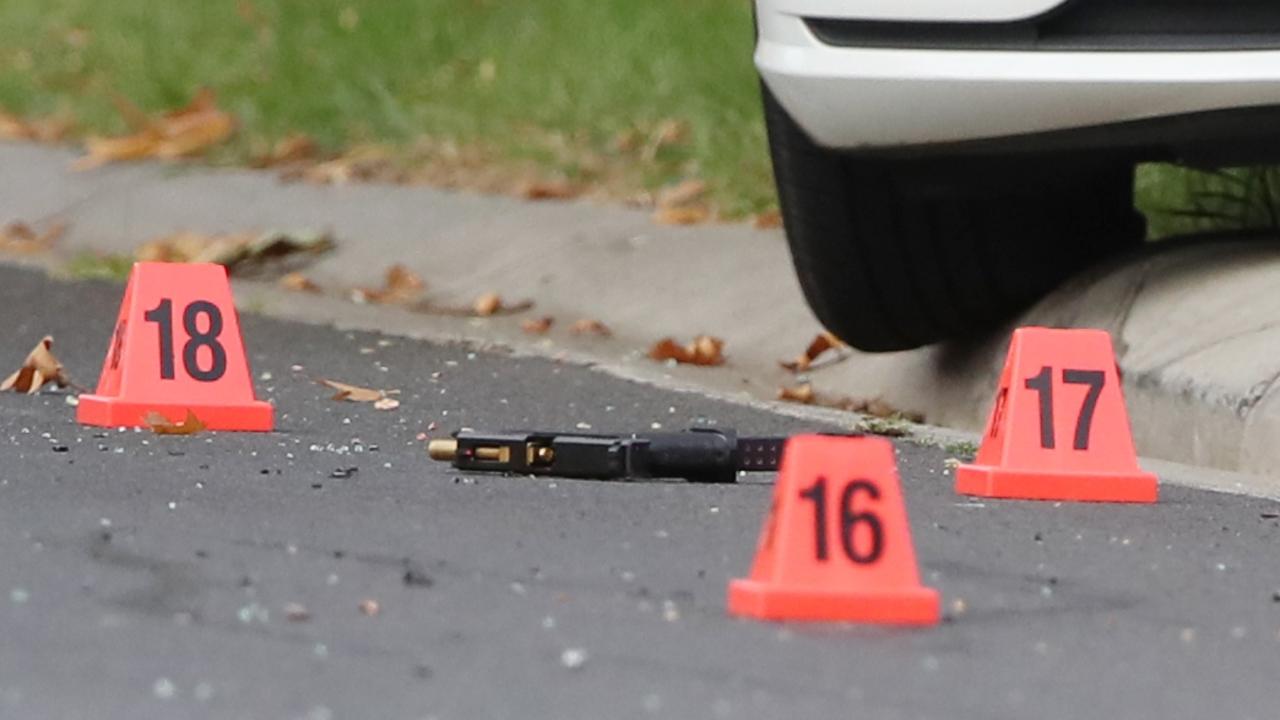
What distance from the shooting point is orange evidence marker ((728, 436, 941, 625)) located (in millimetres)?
3951

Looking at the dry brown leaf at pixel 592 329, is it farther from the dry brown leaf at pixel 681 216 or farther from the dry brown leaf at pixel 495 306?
the dry brown leaf at pixel 681 216

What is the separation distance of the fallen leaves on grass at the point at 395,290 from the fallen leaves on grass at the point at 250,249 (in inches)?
29.1

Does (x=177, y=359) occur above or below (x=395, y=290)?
above

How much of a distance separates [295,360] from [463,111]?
13.8 ft

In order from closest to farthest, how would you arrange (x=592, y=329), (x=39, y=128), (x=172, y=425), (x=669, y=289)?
1. (x=172, y=425)
2. (x=592, y=329)
3. (x=669, y=289)
4. (x=39, y=128)

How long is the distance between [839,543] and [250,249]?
6.98 m

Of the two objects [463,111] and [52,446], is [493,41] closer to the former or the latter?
[463,111]

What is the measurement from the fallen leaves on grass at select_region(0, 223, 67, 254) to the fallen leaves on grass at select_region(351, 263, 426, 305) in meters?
1.96

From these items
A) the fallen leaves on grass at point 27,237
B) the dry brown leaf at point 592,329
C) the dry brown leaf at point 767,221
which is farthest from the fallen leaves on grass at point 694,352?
the fallen leaves on grass at point 27,237

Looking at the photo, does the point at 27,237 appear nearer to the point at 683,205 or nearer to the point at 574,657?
the point at 683,205

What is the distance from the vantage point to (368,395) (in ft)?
23.2

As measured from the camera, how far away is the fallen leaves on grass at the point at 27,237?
11.4 metres

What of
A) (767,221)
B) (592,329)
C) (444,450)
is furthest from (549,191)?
(444,450)

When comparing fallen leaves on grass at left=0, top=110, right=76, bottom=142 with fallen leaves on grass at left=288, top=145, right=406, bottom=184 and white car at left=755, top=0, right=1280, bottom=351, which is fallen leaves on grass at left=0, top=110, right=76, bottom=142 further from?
white car at left=755, top=0, right=1280, bottom=351
